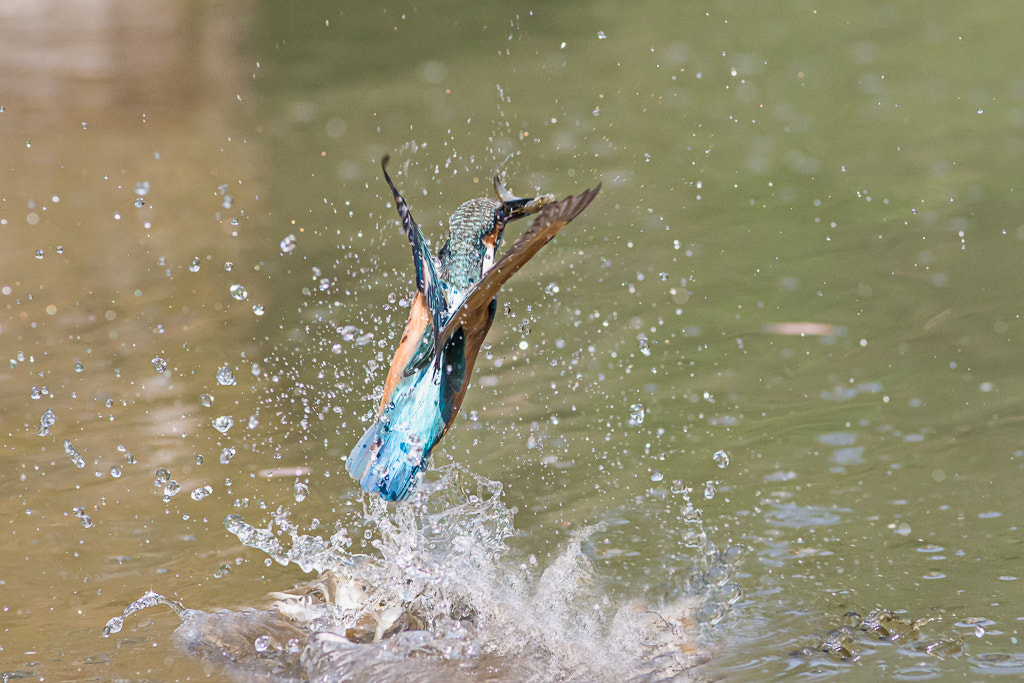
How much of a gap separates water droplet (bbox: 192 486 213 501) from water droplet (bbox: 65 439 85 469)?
42cm

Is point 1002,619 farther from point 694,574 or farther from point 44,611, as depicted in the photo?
point 44,611

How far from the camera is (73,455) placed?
3.45 m

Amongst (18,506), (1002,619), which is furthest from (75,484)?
(1002,619)

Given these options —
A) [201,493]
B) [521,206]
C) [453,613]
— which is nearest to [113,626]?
[201,493]

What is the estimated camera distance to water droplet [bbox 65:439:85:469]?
340 centimetres

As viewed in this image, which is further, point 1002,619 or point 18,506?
point 18,506

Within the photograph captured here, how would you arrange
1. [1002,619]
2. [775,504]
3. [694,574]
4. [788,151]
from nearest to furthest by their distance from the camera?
[1002,619]
[694,574]
[775,504]
[788,151]

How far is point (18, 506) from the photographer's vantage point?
3.25 m

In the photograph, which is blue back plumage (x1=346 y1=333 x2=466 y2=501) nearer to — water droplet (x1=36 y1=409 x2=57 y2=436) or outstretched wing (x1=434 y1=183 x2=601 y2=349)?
outstretched wing (x1=434 y1=183 x2=601 y2=349)

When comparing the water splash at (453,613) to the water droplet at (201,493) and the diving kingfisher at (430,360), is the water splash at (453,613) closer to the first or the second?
the water droplet at (201,493)

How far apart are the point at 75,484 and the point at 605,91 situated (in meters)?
3.72

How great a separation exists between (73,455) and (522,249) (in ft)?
6.39

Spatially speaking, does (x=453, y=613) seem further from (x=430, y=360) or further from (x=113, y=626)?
(x=113, y=626)

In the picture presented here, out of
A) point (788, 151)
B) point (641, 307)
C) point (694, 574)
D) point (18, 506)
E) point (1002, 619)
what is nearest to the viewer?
point (1002, 619)
